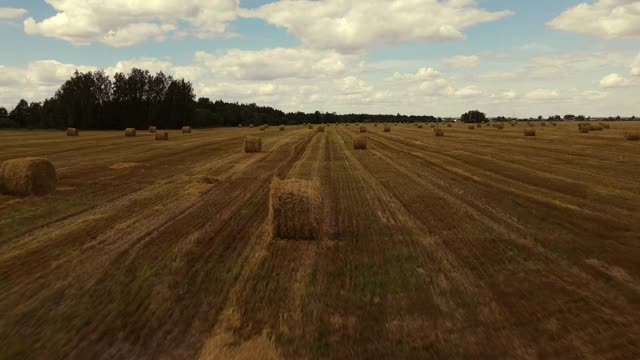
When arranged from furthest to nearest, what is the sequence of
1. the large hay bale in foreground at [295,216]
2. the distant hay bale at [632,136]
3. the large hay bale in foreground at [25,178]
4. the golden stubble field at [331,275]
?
the distant hay bale at [632,136] < the large hay bale in foreground at [25,178] < the large hay bale in foreground at [295,216] < the golden stubble field at [331,275]

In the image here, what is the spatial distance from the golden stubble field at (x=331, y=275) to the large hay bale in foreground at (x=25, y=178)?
0.44 metres

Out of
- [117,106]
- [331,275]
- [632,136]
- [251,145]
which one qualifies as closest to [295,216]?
[331,275]

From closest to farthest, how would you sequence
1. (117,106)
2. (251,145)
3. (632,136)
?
(251,145), (632,136), (117,106)

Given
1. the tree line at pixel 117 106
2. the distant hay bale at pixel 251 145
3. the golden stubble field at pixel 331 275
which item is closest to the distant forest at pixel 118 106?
the tree line at pixel 117 106

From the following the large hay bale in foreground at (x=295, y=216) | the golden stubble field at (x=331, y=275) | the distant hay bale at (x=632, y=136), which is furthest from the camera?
the distant hay bale at (x=632, y=136)

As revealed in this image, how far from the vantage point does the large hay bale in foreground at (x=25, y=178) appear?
520 inches

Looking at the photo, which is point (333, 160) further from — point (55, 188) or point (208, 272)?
point (208, 272)

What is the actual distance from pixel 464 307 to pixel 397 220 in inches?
173

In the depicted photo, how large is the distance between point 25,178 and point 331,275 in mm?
10253

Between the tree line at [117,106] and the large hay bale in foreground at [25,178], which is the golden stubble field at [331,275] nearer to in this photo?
the large hay bale in foreground at [25,178]

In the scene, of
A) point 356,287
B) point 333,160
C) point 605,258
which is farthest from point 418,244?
point 333,160

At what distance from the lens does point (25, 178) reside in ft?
43.2

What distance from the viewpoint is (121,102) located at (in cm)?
9719

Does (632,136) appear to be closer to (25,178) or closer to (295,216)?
(295,216)
